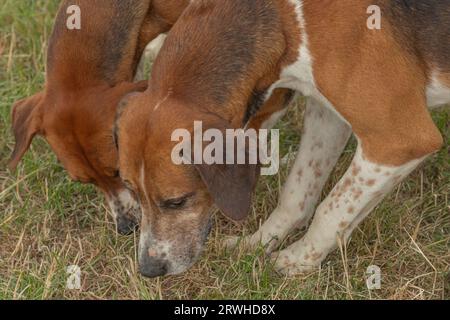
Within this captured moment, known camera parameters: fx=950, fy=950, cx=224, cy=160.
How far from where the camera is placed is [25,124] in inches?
224

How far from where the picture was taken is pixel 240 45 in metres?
5.29

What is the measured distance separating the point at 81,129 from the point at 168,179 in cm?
72

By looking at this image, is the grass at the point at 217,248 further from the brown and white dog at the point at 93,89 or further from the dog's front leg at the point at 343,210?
the brown and white dog at the point at 93,89

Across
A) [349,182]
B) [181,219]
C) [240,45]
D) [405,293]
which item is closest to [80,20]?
[240,45]

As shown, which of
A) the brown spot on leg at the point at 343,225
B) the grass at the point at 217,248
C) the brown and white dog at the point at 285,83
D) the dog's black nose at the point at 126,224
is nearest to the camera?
the brown and white dog at the point at 285,83

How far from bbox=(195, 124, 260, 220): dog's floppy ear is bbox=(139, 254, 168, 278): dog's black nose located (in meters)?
0.64

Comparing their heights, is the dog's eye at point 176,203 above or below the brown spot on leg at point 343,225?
above

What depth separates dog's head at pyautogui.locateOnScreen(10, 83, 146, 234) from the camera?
5.39m

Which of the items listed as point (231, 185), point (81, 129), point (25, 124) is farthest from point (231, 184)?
point (25, 124)

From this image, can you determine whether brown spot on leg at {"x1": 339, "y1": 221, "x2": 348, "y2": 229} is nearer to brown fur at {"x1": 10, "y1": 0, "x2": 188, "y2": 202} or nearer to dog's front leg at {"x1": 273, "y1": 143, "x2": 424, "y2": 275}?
dog's front leg at {"x1": 273, "y1": 143, "x2": 424, "y2": 275}

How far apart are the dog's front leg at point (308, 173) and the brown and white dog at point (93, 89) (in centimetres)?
89

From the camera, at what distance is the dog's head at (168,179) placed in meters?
4.88

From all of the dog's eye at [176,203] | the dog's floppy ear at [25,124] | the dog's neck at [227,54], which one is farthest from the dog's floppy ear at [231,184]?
the dog's floppy ear at [25,124]

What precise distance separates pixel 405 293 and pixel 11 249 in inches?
99.4
